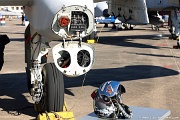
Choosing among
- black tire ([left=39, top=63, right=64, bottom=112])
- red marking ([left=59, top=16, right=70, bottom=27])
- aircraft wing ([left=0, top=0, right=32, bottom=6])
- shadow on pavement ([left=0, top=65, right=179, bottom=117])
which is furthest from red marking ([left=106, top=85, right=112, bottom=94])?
shadow on pavement ([left=0, top=65, right=179, bottom=117])

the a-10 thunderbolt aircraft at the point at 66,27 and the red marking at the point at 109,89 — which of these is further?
the a-10 thunderbolt aircraft at the point at 66,27

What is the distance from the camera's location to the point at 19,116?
685 centimetres

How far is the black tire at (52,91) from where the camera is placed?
6270 millimetres

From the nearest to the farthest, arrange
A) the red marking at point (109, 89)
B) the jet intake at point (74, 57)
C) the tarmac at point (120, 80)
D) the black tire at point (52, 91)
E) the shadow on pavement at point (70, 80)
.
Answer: the red marking at point (109, 89), the jet intake at point (74, 57), the black tire at point (52, 91), the tarmac at point (120, 80), the shadow on pavement at point (70, 80)

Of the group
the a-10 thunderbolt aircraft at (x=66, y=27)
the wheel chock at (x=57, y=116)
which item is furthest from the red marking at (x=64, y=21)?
the wheel chock at (x=57, y=116)

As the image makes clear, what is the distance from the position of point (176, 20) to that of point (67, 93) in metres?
10.2

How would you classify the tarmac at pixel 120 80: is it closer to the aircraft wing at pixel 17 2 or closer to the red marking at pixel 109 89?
the aircraft wing at pixel 17 2

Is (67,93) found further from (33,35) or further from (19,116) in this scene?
(33,35)

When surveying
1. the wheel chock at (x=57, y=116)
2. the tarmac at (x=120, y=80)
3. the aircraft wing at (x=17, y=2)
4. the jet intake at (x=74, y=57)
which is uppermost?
the aircraft wing at (x=17, y=2)

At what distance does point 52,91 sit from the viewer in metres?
6.26

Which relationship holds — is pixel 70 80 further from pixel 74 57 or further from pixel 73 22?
pixel 73 22

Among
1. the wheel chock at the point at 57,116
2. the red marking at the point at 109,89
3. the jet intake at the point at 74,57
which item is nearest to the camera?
the red marking at the point at 109,89

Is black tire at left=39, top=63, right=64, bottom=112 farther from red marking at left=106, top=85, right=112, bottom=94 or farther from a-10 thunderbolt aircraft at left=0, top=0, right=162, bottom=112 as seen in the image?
red marking at left=106, top=85, right=112, bottom=94

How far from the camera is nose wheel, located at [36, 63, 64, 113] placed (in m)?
6.27
